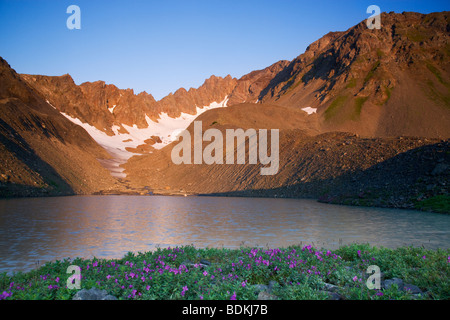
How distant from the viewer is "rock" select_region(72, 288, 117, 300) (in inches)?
191

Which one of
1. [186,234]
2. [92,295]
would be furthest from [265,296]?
[186,234]

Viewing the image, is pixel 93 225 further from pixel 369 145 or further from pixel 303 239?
pixel 369 145

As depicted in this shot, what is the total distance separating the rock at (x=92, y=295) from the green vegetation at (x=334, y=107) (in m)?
96.7

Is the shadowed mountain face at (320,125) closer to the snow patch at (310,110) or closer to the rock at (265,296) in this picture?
the snow patch at (310,110)

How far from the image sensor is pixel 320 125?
93.0 meters

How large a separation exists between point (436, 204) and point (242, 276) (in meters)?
21.8

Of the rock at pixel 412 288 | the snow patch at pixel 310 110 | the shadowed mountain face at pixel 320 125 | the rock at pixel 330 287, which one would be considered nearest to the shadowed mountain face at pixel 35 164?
the shadowed mountain face at pixel 320 125

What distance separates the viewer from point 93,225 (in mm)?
16469

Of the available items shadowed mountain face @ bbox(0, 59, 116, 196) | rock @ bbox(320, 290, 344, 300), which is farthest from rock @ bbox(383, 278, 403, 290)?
shadowed mountain face @ bbox(0, 59, 116, 196)

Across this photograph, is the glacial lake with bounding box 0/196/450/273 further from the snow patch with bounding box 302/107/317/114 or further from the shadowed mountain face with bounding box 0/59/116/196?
the snow patch with bounding box 302/107/317/114

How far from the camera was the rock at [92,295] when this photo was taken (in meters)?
4.86

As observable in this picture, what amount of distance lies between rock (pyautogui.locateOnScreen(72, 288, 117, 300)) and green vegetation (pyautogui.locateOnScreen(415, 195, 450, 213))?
22.8 metres

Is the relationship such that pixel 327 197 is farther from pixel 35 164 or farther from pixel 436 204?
pixel 35 164

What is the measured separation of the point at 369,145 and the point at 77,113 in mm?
146088
